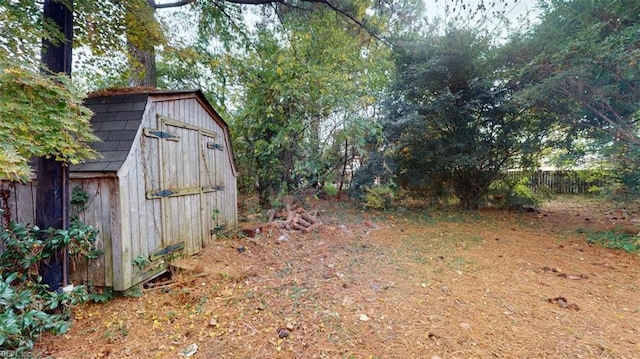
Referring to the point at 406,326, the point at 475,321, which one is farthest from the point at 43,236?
the point at 475,321

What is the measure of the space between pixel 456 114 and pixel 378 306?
600cm

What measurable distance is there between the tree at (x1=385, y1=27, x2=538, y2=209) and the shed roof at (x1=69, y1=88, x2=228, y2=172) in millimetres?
5672

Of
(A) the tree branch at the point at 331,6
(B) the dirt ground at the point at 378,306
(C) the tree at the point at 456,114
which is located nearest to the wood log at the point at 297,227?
(B) the dirt ground at the point at 378,306

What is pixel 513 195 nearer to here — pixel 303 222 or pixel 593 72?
pixel 593 72

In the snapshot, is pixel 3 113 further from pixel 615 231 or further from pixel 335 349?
pixel 615 231

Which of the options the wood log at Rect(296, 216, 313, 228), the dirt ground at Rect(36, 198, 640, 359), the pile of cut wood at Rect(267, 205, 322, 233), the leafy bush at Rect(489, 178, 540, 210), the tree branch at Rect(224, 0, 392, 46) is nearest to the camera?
the dirt ground at Rect(36, 198, 640, 359)

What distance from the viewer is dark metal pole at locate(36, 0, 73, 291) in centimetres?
232

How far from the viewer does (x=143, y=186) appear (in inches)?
122

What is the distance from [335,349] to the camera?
1958mm

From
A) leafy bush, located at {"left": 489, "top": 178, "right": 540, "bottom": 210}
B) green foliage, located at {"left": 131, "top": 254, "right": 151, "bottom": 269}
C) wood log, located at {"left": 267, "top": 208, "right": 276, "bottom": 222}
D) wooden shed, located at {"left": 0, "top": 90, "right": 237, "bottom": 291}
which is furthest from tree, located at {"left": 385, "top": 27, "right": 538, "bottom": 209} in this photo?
green foliage, located at {"left": 131, "top": 254, "right": 151, "bottom": 269}

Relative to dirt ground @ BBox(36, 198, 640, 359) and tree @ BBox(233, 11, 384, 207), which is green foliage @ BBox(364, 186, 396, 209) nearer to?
tree @ BBox(233, 11, 384, 207)

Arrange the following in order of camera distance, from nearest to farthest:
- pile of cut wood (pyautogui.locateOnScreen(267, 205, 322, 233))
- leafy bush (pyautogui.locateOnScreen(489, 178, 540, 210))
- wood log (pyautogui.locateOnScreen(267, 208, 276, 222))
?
pile of cut wood (pyautogui.locateOnScreen(267, 205, 322, 233)) → wood log (pyautogui.locateOnScreen(267, 208, 276, 222)) → leafy bush (pyautogui.locateOnScreen(489, 178, 540, 210))

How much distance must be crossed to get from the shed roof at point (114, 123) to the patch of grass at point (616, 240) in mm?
7160

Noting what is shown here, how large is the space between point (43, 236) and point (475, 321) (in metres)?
3.87
